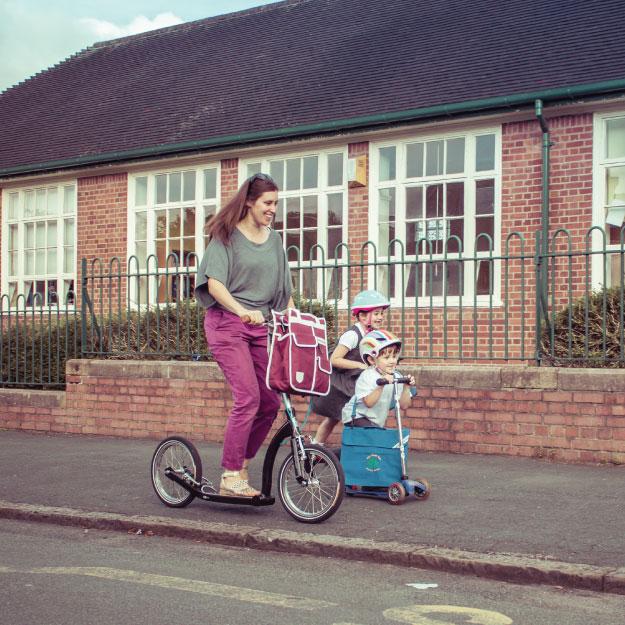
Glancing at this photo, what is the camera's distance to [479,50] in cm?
1449

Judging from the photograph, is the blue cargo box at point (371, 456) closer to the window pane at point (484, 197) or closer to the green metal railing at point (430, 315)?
the green metal railing at point (430, 315)

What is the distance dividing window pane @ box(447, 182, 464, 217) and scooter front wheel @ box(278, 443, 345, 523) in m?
7.63

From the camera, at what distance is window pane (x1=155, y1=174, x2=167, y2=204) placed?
15.9 m

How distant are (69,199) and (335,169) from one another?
213 inches

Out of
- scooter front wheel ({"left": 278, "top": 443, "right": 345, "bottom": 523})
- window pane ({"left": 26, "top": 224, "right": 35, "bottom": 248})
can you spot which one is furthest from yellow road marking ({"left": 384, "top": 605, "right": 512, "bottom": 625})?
window pane ({"left": 26, "top": 224, "right": 35, "bottom": 248})

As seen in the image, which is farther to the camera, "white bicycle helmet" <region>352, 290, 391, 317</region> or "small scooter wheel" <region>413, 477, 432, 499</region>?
"white bicycle helmet" <region>352, 290, 391, 317</region>

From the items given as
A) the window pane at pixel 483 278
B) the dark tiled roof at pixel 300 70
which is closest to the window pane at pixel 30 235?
the dark tiled roof at pixel 300 70

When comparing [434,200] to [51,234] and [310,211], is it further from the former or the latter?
[51,234]

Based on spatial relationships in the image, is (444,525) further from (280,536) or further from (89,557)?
(89,557)

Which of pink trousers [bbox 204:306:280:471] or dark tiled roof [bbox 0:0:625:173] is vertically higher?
dark tiled roof [bbox 0:0:625:173]

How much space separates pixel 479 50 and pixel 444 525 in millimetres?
10236

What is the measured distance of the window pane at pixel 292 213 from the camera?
14523 millimetres

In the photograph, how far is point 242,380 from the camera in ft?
19.8

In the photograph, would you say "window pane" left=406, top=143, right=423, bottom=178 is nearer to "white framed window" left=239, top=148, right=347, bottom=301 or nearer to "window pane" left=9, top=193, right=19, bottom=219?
"white framed window" left=239, top=148, right=347, bottom=301
